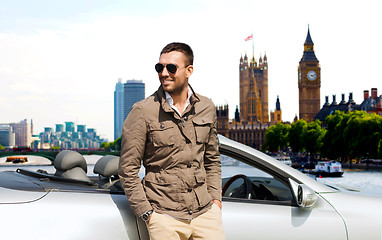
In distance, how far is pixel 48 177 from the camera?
346 cm

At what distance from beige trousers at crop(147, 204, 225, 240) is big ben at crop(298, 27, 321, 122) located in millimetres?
145609

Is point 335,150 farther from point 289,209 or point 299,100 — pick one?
point 299,100

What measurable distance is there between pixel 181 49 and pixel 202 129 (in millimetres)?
436

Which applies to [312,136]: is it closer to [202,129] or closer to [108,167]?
[108,167]

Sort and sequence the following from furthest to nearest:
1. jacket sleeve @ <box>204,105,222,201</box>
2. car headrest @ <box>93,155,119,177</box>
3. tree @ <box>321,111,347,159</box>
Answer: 1. tree @ <box>321,111,347,159</box>
2. car headrest @ <box>93,155,119,177</box>
3. jacket sleeve @ <box>204,105,222,201</box>

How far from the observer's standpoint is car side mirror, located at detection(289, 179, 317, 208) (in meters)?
3.17

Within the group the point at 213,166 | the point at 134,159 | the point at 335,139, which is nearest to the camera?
the point at 134,159

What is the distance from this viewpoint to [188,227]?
108 inches

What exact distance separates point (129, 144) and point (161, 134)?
0.17 metres

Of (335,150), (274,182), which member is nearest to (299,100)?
(335,150)

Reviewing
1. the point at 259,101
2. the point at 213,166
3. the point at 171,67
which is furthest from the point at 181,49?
the point at 259,101

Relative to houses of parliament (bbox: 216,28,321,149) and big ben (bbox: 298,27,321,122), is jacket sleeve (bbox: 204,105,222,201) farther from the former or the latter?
big ben (bbox: 298,27,321,122)

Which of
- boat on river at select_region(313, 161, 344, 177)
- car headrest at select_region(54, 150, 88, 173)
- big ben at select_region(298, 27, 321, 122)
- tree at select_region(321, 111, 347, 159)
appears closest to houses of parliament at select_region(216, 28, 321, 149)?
big ben at select_region(298, 27, 321, 122)

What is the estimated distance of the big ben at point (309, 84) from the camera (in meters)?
145
